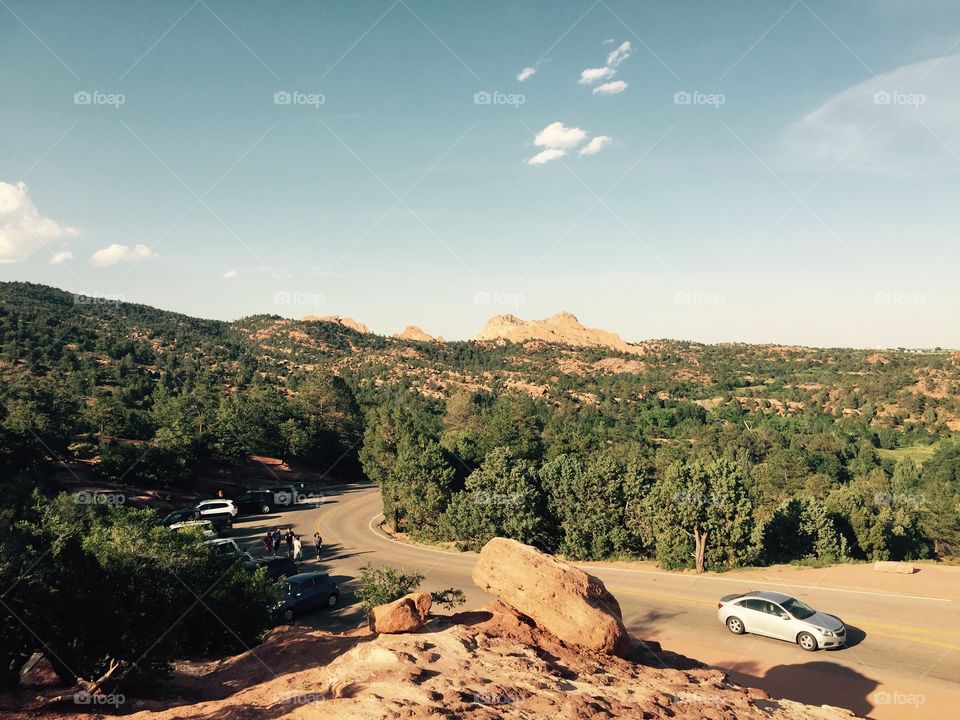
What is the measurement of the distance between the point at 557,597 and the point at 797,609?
9853 mm

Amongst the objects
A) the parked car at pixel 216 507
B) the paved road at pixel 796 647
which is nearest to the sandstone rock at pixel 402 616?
the paved road at pixel 796 647

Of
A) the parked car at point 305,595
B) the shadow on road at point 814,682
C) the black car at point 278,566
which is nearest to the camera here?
the shadow on road at point 814,682

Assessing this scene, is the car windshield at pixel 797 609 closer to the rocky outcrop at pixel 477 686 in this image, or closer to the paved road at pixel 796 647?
the paved road at pixel 796 647

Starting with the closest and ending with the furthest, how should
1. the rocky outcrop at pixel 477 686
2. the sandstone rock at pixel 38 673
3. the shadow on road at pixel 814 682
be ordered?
the rocky outcrop at pixel 477 686
the sandstone rock at pixel 38 673
the shadow on road at pixel 814 682

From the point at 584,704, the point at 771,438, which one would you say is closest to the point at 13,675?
the point at 584,704

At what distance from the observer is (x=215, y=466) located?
52438 mm

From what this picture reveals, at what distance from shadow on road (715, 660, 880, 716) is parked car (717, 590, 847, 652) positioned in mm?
816

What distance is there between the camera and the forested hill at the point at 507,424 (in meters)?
31.9

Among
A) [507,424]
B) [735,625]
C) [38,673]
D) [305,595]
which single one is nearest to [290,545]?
[305,595]

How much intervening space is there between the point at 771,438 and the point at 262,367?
88655mm

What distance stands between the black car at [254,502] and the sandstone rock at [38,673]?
105ft

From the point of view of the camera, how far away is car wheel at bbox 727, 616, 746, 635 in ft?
61.5

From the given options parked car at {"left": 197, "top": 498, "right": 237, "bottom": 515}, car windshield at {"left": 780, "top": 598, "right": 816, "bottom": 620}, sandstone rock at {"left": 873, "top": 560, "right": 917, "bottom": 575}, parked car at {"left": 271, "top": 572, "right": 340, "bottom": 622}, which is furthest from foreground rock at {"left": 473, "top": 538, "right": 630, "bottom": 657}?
parked car at {"left": 197, "top": 498, "right": 237, "bottom": 515}

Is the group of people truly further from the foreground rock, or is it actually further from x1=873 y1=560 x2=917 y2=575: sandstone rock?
x1=873 y1=560 x2=917 y2=575: sandstone rock
